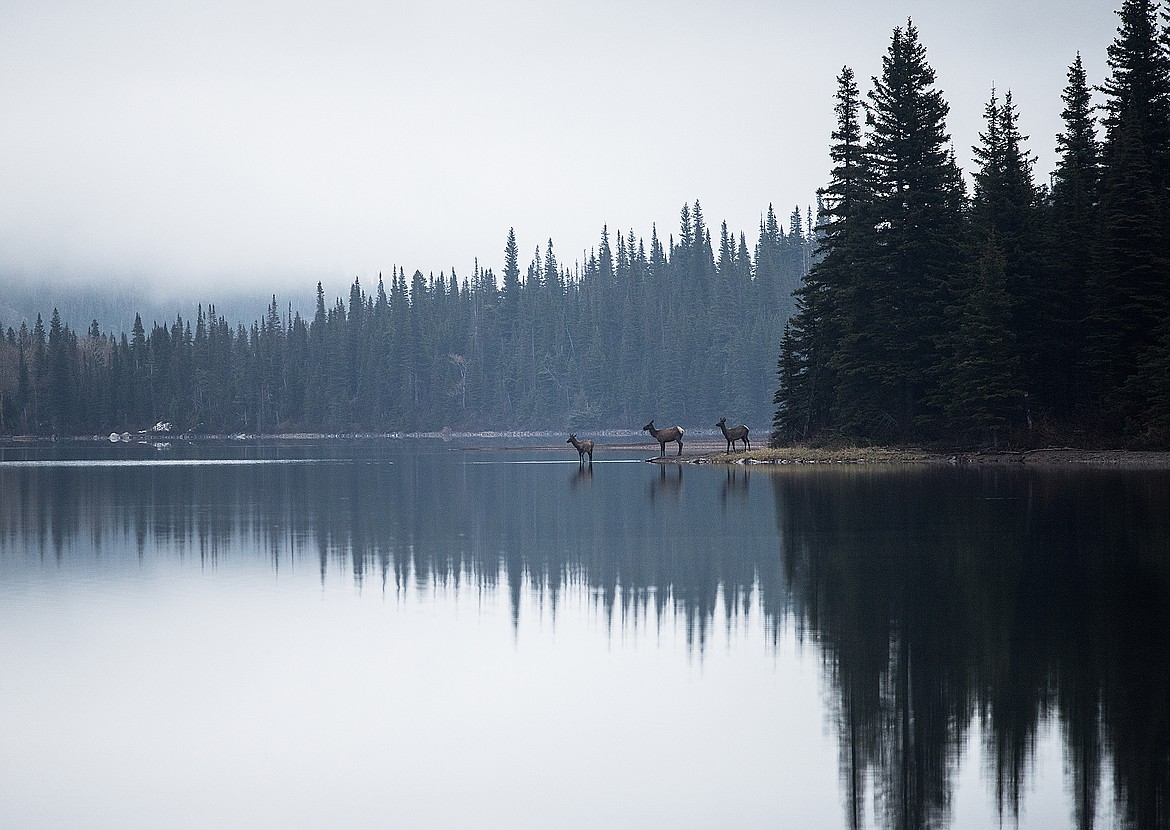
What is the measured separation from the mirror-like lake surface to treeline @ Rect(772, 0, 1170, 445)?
91.1 feet

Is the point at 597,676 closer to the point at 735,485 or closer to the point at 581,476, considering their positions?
the point at 735,485

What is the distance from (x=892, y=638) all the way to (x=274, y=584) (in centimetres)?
1083

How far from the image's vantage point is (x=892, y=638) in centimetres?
1506

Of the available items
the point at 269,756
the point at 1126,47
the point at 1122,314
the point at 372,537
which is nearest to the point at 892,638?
the point at 269,756

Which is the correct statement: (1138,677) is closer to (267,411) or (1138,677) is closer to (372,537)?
A: (372,537)

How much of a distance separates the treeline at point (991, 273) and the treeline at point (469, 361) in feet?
306

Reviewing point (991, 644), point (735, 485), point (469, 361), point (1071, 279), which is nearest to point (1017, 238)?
point (1071, 279)

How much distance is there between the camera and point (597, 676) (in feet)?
45.5

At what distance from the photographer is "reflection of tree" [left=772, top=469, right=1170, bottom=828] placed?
392 inches

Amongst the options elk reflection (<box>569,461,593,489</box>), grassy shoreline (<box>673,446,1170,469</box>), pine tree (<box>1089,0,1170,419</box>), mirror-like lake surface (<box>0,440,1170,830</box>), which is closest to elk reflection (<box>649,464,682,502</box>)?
elk reflection (<box>569,461,593,489</box>)

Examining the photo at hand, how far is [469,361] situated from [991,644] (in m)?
172

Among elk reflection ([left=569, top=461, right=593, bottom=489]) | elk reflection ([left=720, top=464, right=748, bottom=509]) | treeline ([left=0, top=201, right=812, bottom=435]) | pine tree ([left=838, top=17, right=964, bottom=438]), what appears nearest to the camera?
elk reflection ([left=720, top=464, right=748, bottom=509])

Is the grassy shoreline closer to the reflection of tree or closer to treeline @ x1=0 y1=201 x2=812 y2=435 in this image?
the reflection of tree

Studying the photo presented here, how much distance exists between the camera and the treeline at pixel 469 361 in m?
166
